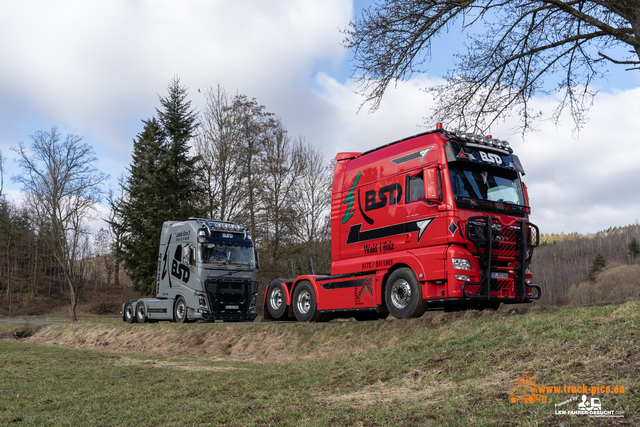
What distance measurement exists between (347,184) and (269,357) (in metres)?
4.81

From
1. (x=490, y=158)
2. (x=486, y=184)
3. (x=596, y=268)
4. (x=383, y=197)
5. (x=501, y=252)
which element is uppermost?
(x=490, y=158)

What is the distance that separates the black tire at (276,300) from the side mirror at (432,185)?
6301 millimetres

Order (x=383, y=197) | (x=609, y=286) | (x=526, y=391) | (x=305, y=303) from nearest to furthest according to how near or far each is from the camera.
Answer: (x=526, y=391), (x=383, y=197), (x=305, y=303), (x=609, y=286)

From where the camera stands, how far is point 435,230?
10.0m

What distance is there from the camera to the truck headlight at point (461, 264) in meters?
9.62

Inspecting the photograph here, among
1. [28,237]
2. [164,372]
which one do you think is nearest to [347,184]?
[164,372]

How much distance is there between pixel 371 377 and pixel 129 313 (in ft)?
58.9

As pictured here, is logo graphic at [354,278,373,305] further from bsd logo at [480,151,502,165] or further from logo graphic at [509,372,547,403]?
Answer: logo graphic at [509,372,547,403]

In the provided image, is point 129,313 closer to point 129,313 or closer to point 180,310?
point 129,313

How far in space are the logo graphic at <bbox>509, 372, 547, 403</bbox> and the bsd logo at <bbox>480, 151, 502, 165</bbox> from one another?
231 inches

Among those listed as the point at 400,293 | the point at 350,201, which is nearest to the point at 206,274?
the point at 350,201

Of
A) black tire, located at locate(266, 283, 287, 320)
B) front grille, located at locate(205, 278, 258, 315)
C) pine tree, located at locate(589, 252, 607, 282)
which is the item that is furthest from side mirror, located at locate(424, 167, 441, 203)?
pine tree, located at locate(589, 252, 607, 282)

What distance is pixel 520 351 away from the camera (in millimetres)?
6754

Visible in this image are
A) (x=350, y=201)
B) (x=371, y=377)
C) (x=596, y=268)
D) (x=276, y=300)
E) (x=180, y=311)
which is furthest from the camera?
(x=596, y=268)
